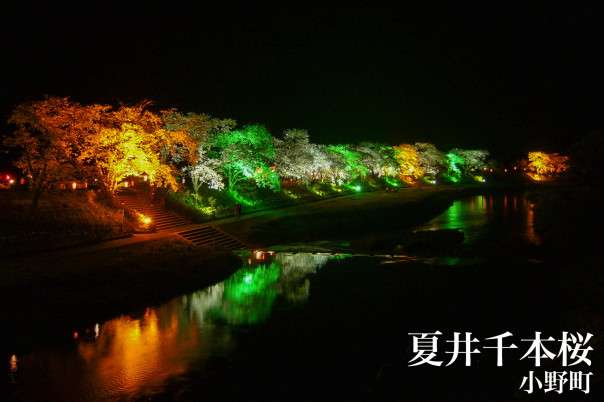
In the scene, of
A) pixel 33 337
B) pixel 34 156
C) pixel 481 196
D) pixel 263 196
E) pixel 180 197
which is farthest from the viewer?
pixel 481 196

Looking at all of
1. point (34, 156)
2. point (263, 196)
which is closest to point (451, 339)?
point (34, 156)

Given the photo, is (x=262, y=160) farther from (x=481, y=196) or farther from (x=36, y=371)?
(x=481, y=196)

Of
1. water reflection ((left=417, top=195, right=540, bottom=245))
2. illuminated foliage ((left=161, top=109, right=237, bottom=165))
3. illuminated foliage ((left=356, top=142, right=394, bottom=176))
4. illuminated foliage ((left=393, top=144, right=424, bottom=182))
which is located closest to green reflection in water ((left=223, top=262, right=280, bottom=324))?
illuminated foliage ((left=161, top=109, right=237, bottom=165))

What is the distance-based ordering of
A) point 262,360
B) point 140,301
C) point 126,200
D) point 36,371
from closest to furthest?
point 36,371, point 262,360, point 140,301, point 126,200

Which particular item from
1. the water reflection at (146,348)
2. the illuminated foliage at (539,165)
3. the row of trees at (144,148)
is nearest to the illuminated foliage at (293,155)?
the row of trees at (144,148)

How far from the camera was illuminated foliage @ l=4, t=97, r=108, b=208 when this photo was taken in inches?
947

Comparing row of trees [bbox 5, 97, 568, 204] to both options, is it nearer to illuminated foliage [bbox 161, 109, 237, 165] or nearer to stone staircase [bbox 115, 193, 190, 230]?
illuminated foliage [bbox 161, 109, 237, 165]

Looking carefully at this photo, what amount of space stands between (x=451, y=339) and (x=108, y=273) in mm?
12946

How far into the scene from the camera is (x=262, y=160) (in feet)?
133

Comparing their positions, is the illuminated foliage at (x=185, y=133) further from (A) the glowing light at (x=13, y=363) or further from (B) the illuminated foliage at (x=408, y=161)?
(B) the illuminated foliage at (x=408, y=161)

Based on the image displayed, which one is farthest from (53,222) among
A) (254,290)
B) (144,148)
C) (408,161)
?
(408,161)

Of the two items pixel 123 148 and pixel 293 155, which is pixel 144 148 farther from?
pixel 293 155

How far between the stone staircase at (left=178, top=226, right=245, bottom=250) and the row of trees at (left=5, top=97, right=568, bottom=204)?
11.5 ft

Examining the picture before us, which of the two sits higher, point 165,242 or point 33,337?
point 165,242
